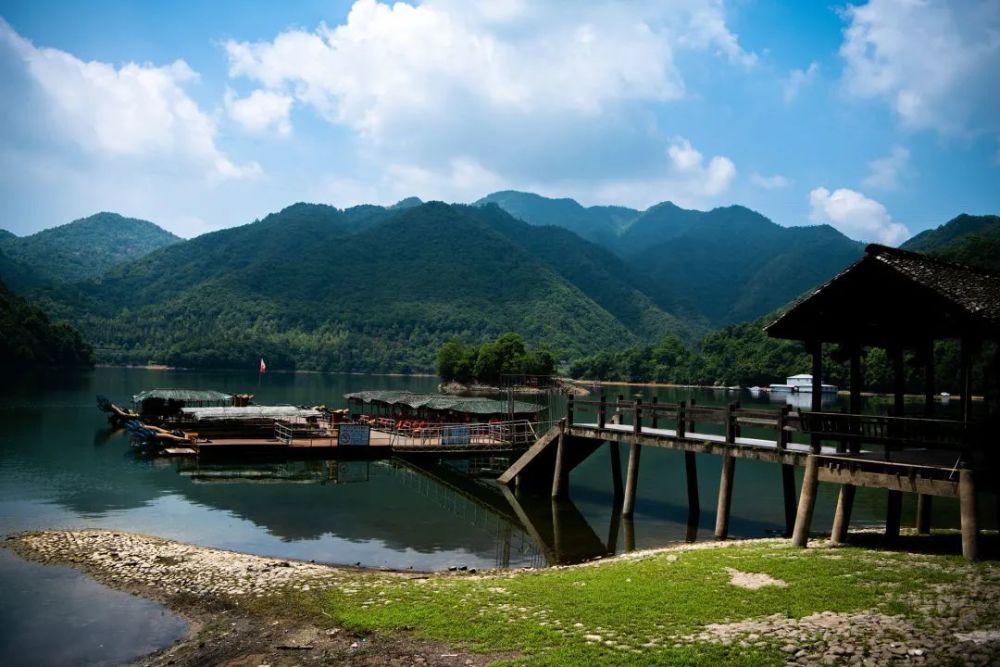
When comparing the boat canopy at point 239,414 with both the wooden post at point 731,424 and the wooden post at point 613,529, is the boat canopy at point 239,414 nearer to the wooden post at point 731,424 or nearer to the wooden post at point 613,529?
the wooden post at point 613,529

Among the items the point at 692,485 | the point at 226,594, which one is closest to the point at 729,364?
the point at 692,485

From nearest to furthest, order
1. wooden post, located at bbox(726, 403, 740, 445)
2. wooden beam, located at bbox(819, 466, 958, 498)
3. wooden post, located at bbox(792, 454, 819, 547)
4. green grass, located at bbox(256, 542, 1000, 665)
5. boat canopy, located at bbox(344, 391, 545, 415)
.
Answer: green grass, located at bbox(256, 542, 1000, 665) < wooden beam, located at bbox(819, 466, 958, 498) < wooden post, located at bbox(792, 454, 819, 547) < wooden post, located at bbox(726, 403, 740, 445) < boat canopy, located at bbox(344, 391, 545, 415)

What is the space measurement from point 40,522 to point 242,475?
1230cm

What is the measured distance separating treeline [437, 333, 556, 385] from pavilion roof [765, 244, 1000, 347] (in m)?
109

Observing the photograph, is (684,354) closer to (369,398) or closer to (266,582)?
(369,398)

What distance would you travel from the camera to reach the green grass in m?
10.6

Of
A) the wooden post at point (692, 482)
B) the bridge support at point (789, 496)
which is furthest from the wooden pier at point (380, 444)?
the bridge support at point (789, 496)

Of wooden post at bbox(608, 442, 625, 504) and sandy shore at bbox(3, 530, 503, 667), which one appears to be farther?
wooden post at bbox(608, 442, 625, 504)

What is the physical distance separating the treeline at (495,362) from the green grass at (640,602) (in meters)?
112

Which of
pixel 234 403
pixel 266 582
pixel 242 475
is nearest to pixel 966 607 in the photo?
pixel 266 582

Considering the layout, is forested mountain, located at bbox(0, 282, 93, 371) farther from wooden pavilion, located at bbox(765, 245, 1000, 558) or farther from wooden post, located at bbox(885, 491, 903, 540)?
wooden post, located at bbox(885, 491, 903, 540)

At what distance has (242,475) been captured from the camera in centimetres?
3734

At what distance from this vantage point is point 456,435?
42.3 m

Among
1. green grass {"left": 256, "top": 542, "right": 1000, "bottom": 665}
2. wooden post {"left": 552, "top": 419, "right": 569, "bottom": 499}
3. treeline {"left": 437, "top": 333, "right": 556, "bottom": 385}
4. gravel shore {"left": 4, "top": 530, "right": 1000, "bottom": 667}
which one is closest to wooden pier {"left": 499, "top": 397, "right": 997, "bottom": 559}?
wooden post {"left": 552, "top": 419, "right": 569, "bottom": 499}
